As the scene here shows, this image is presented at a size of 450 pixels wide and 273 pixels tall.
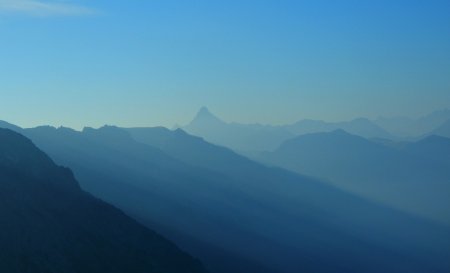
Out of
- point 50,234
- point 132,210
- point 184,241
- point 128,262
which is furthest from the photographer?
point 132,210

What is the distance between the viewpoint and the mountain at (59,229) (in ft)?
247

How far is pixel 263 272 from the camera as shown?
540 ft

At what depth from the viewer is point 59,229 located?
3268 inches

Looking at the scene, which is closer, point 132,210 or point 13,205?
point 13,205

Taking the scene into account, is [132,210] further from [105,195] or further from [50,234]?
[50,234]

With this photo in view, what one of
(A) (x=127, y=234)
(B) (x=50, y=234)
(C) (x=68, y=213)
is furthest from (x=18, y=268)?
(A) (x=127, y=234)

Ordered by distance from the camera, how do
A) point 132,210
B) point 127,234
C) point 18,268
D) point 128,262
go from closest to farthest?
point 18,268
point 128,262
point 127,234
point 132,210

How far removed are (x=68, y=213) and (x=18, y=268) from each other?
20.5 meters

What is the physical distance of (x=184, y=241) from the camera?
538 feet

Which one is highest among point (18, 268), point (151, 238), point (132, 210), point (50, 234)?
point (132, 210)

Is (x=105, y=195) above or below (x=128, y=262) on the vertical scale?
above

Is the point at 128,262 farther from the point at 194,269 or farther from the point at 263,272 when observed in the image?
the point at 263,272

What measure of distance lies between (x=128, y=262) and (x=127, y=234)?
895 cm

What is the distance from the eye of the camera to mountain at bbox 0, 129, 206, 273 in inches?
2960
